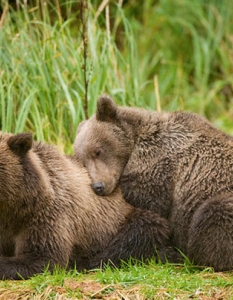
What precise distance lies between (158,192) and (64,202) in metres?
0.89

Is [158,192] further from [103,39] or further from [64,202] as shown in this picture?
[103,39]

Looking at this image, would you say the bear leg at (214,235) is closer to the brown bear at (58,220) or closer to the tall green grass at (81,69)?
the brown bear at (58,220)

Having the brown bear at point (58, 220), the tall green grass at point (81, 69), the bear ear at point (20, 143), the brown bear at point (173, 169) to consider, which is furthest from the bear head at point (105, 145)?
the tall green grass at point (81, 69)

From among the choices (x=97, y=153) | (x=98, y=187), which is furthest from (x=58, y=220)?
(x=97, y=153)

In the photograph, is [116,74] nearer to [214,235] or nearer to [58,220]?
[58,220]

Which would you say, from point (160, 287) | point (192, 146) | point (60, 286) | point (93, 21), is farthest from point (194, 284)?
point (93, 21)

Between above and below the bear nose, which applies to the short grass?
below

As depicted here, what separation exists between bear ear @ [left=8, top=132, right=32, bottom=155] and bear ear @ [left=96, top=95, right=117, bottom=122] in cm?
111

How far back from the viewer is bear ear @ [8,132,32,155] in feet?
21.1

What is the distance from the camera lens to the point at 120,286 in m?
5.97

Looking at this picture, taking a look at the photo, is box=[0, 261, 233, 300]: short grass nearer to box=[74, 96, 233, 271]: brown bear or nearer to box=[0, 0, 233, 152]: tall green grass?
box=[74, 96, 233, 271]: brown bear

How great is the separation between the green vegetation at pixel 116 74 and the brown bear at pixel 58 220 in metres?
0.26

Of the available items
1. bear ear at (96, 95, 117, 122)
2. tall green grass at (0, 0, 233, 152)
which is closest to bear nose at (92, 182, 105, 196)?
bear ear at (96, 95, 117, 122)

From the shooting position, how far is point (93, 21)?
403 inches
